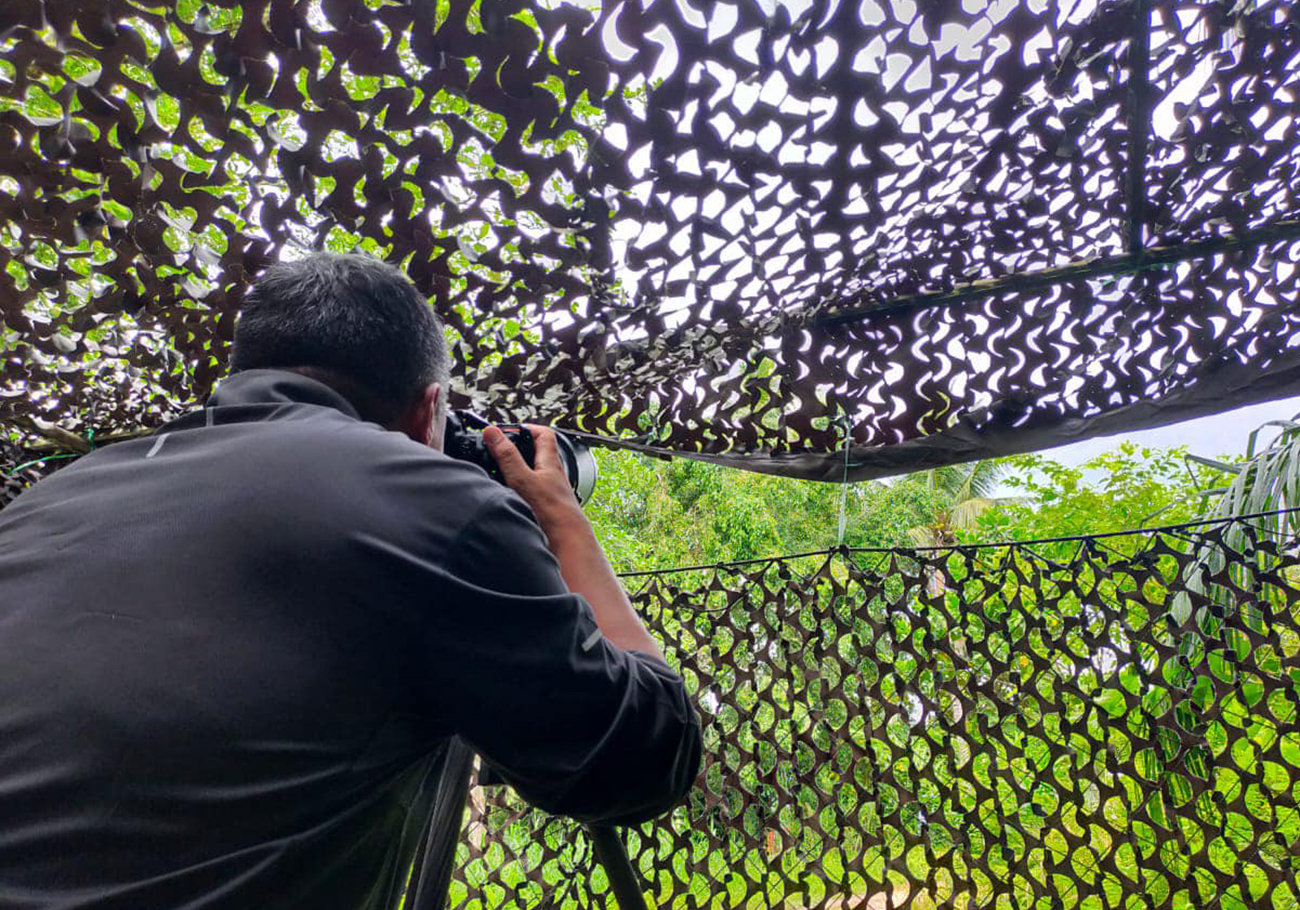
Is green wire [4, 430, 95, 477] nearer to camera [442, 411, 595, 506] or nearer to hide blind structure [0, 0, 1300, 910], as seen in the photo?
hide blind structure [0, 0, 1300, 910]

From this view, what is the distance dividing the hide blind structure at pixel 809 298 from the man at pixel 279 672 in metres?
0.58

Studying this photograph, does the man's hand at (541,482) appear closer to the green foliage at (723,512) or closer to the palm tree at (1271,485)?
the palm tree at (1271,485)

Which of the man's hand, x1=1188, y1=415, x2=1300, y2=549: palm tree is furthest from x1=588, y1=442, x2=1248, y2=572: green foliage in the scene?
the man's hand

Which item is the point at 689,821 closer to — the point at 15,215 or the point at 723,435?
the point at 723,435

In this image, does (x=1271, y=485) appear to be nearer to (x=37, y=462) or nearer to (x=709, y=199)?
(x=709, y=199)

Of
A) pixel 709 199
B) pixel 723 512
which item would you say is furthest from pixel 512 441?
pixel 723 512

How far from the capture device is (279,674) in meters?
0.56

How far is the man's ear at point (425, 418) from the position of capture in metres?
0.86

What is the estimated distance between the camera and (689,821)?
1.54 meters

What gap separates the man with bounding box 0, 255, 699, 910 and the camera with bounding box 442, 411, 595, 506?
0.67 ft

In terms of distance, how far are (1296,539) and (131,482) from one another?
66.2 inches

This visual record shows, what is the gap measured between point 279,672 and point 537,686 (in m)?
0.19

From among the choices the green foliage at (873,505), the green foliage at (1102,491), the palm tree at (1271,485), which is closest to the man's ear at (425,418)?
the palm tree at (1271,485)

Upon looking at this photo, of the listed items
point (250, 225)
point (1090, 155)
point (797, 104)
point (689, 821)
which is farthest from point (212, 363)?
point (1090, 155)
